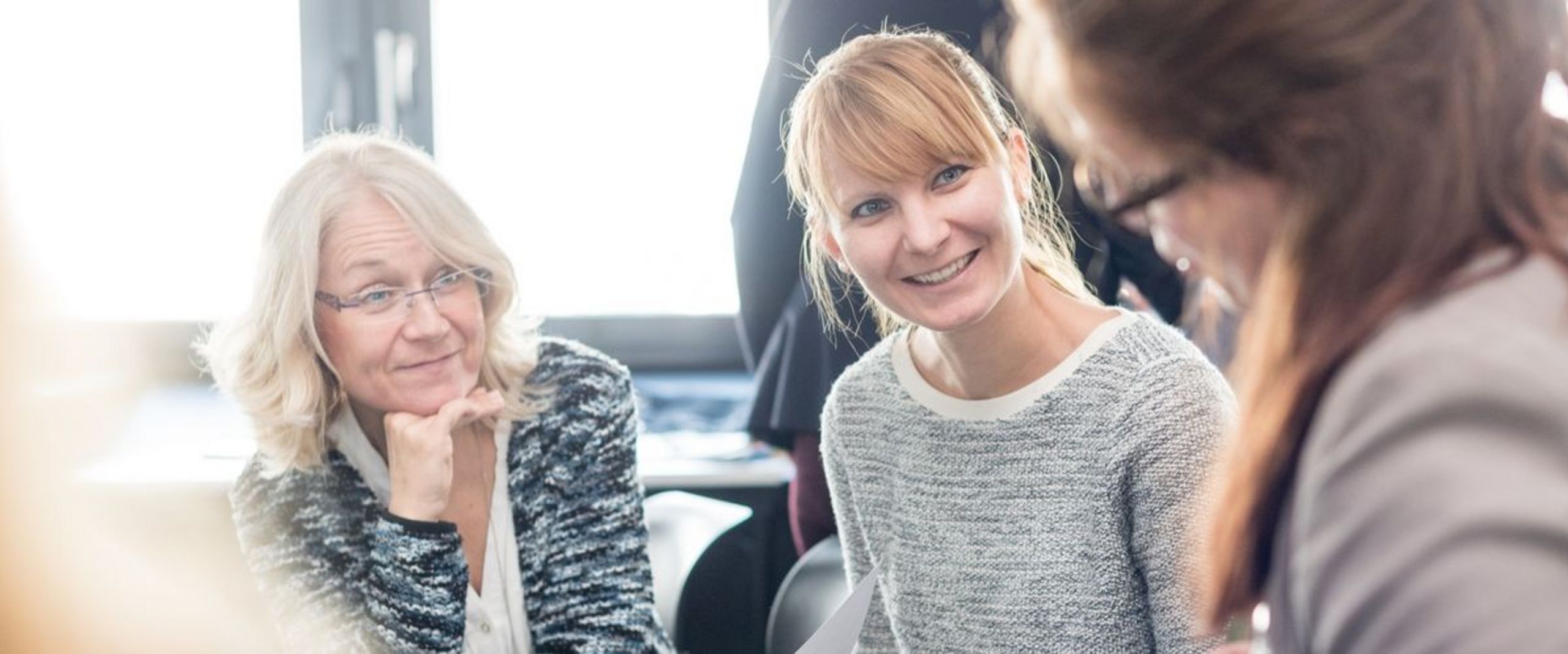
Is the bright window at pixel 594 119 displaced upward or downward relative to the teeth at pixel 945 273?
downward

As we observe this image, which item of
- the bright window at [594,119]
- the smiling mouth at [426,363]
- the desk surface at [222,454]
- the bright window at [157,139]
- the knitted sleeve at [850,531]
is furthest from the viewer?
the bright window at [594,119]

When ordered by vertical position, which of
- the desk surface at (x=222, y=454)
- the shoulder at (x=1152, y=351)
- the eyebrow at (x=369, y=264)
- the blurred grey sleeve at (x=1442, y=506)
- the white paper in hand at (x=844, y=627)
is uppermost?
the blurred grey sleeve at (x=1442, y=506)

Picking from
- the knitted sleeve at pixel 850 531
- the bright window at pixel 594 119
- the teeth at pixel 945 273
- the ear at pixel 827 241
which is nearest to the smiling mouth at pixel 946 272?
the teeth at pixel 945 273

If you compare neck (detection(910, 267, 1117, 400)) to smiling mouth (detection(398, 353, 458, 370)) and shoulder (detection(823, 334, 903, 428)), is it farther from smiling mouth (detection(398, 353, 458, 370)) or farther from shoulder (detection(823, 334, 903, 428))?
smiling mouth (detection(398, 353, 458, 370))

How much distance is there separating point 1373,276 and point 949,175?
796mm

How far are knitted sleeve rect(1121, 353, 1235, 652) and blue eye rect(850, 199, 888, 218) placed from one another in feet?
0.95

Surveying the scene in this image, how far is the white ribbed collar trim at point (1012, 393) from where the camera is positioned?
142 centimetres

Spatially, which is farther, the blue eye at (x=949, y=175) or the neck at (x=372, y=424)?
the neck at (x=372, y=424)

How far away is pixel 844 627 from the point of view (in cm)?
127

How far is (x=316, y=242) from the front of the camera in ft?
5.41

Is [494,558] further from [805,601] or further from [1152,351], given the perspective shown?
[1152,351]

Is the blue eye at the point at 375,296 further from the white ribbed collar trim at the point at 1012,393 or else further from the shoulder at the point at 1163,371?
the shoulder at the point at 1163,371

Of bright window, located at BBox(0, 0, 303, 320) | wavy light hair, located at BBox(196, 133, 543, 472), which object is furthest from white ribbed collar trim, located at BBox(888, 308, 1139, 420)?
bright window, located at BBox(0, 0, 303, 320)

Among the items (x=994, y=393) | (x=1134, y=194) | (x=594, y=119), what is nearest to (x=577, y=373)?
(x=994, y=393)
